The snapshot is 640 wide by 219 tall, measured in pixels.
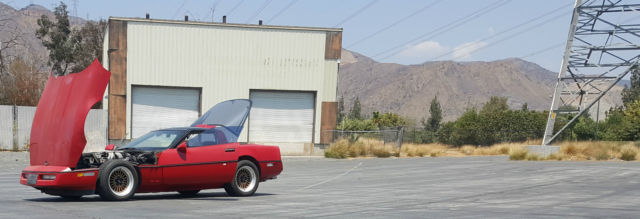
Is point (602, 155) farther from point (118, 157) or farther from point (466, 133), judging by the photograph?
point (466, 133)

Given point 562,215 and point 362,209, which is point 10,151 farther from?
point 562,215

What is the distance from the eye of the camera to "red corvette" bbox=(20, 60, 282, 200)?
12164 millimetres

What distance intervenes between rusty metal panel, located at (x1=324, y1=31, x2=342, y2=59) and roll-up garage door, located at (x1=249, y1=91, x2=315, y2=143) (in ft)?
7.90

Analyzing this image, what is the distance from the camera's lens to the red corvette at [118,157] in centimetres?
1216

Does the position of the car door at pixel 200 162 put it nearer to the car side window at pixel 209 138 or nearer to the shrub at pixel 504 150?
the car side window at pixel 209 138

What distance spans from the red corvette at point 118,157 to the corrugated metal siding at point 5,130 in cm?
2314

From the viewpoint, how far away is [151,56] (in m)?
39.9

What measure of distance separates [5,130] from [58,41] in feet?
110

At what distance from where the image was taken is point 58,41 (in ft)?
217

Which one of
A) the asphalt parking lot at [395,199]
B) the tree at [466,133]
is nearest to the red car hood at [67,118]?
the asphalt parking lot at [395,199]

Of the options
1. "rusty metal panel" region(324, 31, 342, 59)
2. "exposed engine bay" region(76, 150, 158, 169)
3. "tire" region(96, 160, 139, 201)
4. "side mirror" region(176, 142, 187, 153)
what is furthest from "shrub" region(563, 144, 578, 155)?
"tire" region(96, 160, 139, 201)

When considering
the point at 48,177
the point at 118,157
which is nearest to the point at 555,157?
the point at 118,157

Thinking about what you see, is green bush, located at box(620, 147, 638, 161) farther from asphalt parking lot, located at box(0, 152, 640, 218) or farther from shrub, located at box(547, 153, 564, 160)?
asphalt parking lot, located at box(0, 152, 640, 218)

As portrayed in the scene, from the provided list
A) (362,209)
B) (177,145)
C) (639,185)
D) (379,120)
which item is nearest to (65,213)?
(177,145)
